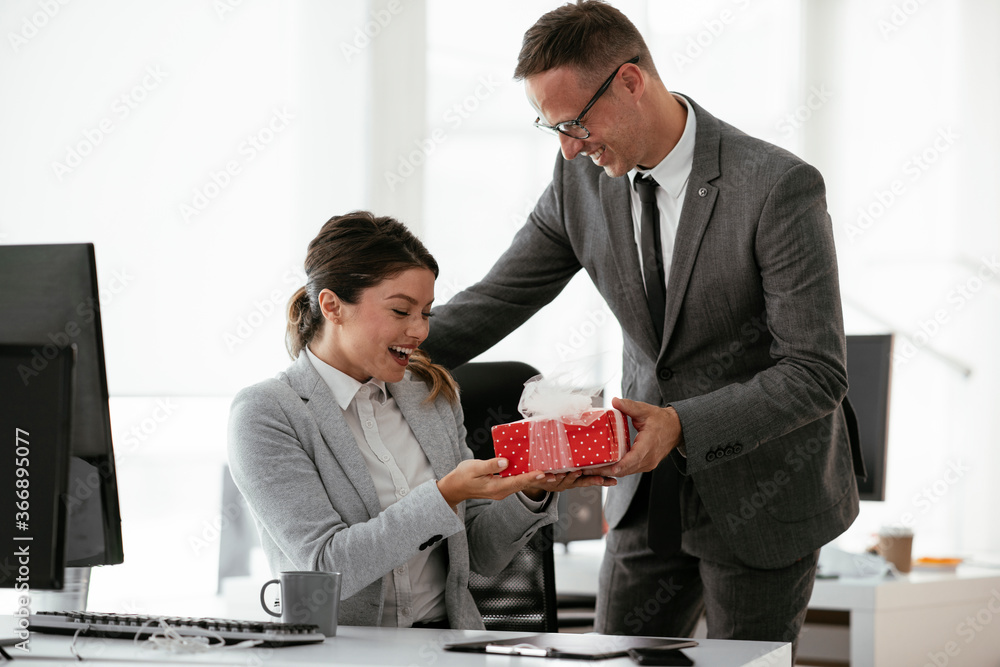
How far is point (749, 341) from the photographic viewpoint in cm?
170

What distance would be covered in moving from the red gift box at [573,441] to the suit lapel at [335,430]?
0.93 feet

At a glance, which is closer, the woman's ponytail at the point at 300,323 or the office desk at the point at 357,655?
the office desk at the point at 357,655

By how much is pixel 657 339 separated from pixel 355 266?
21.2 inches

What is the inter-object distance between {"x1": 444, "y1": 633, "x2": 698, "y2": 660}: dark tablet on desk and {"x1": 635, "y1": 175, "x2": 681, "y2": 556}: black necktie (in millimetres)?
456

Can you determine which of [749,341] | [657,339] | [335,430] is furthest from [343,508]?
[749,341]

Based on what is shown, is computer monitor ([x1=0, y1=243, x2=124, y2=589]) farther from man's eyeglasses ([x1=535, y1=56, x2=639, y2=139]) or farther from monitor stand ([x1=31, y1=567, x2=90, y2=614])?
man's eyeglasses ([x1=535, y1=56, x2=639, y2=139])

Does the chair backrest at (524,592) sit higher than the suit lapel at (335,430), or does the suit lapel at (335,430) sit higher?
the suit lapel at (335,430)

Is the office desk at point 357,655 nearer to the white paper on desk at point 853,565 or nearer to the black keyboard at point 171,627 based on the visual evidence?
the black keyboard at point 171,627

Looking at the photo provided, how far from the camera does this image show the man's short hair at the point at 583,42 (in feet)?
5.44

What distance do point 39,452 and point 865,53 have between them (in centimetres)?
362

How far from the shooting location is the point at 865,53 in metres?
3.90

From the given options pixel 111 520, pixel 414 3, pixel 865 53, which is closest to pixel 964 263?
pixel 865 53

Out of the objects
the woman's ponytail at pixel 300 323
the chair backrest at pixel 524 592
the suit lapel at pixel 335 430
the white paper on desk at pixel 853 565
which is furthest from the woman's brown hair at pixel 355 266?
the white paper on desk at pixel 853 565

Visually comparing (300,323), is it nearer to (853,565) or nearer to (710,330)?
(710,330)
